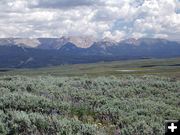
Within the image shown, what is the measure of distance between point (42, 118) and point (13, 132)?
105cm

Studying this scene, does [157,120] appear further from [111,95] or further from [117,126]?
[111,95]

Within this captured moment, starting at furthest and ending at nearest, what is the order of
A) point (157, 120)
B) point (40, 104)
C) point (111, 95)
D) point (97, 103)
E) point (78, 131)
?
point (111, 95)
point (97, 103)
point (40, 104)
point (157, 120)
point (78, 131)

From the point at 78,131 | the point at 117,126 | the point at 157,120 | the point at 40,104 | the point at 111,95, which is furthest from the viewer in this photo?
the point at 111,95

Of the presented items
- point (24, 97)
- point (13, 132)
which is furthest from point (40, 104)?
point (13, 132)

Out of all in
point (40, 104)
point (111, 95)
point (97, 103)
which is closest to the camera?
point (40, 104)

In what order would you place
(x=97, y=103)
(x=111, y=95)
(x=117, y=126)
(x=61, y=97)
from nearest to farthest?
(x=117, y=126), (x=97, y=103), (x=61, y=97), (x=111, y=95)

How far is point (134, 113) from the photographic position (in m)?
14.4

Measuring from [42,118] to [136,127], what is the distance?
115 inches

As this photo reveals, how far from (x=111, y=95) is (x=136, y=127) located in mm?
8831

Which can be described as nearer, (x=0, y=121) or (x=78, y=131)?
(x=78, y=131)

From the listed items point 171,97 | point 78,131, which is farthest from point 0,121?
point 171,97

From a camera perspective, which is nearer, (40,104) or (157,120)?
(157,120)

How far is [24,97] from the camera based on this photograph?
15.3 metres

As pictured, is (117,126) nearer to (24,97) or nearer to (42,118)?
(42,118)
